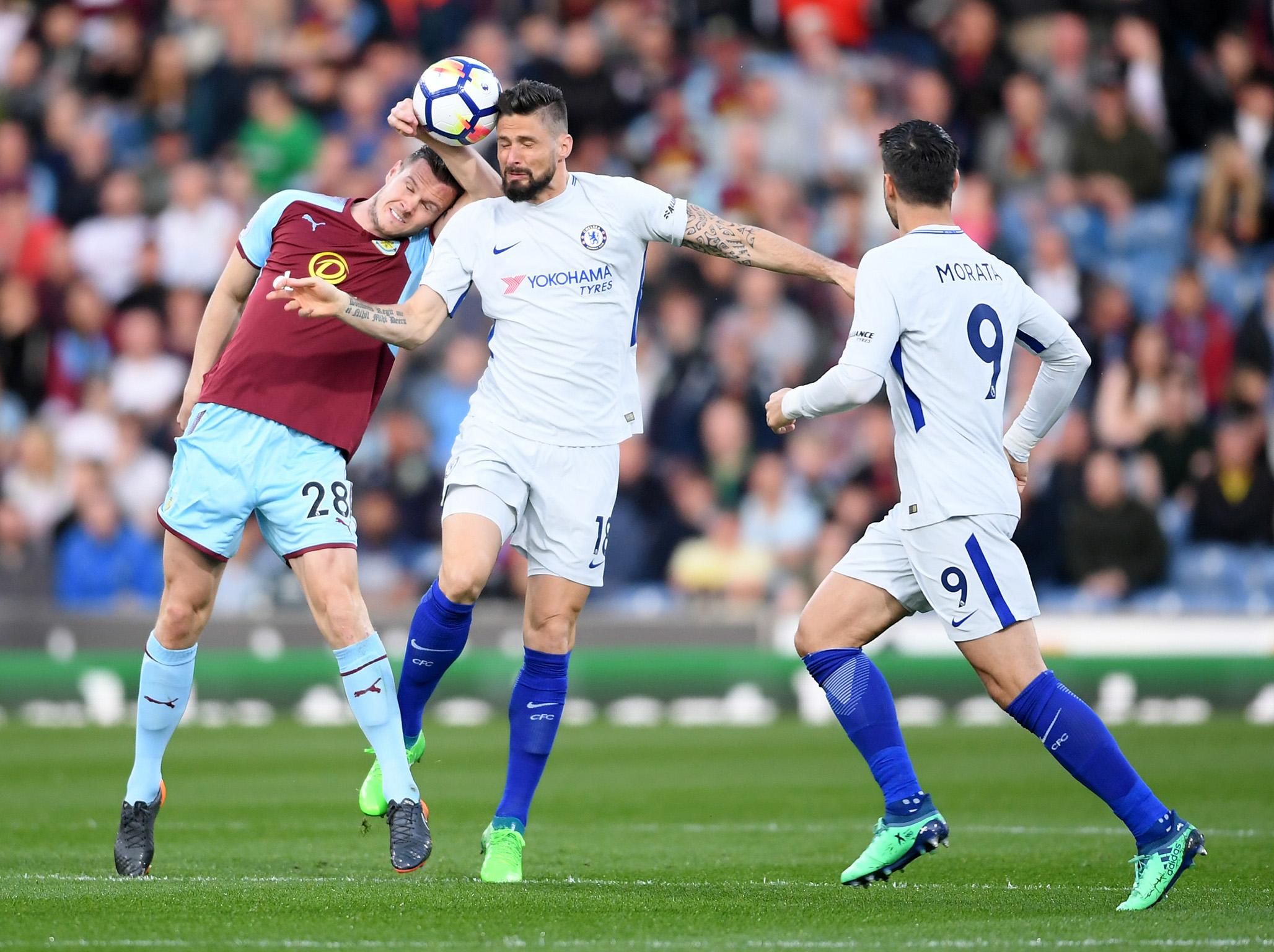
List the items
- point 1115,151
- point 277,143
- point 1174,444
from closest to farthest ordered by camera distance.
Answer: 1. point 1174,444
2. point 1115,151
3. point 277,143

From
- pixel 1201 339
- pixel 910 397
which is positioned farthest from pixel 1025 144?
pixel 910 397

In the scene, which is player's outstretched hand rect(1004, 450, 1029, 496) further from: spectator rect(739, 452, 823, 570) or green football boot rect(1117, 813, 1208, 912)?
spectator rect(739, 452, 823, 570)

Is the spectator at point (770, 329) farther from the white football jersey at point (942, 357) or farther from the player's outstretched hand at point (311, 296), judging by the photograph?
the player's outstretched hand at point (311, 296)

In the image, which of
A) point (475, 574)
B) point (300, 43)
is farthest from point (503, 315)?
point (300, 43)

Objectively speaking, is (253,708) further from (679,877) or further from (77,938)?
(77,938)

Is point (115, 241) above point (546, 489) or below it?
above

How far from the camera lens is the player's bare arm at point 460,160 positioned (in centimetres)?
741

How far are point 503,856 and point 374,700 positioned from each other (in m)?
0.76

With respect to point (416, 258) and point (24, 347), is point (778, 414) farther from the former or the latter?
point (24, 347)

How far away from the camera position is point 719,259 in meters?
15.2

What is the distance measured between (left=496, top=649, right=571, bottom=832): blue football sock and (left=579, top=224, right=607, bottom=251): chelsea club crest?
5.23ft

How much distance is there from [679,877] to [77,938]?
8.44 ft

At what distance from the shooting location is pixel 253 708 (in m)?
15.2

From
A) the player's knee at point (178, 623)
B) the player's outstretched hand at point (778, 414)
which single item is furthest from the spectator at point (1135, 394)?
the player's knee at point (178, 623)
